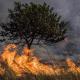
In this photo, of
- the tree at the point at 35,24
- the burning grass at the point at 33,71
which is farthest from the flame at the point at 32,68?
the tree at the point at 35,24

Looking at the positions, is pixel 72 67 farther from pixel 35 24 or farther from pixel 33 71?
pixel 35 24

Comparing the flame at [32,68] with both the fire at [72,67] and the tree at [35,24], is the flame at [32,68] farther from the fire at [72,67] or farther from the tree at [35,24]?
the tree at [35,24]

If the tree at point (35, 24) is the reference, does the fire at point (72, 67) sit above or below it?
above

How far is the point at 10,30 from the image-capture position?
199 ft

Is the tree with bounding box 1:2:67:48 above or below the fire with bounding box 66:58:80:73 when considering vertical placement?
below

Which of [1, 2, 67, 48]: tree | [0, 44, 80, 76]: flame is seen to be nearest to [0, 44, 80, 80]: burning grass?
[0, 44, 80, 76]: flame

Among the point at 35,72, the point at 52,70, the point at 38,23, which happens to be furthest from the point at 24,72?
the point at 38,23

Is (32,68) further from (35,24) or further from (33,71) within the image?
(35,24)

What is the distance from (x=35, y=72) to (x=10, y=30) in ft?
183

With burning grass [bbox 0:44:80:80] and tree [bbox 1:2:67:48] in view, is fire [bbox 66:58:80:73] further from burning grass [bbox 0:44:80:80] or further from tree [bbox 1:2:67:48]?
tree [bbox 1:2:67:48]

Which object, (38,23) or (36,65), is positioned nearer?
(36,65)

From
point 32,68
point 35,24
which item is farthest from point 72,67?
point 35,24

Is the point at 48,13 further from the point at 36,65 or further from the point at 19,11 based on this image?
A: the point at 36,65

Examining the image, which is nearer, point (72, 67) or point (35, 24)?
point (72, 67)
